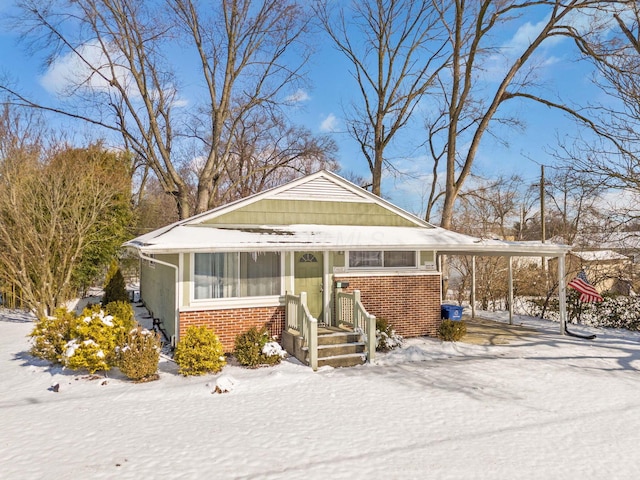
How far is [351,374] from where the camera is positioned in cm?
820

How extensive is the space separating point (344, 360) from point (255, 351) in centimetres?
188

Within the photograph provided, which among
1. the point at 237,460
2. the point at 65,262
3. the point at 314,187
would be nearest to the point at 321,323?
the point at 314,187

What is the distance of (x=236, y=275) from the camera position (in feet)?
31.6

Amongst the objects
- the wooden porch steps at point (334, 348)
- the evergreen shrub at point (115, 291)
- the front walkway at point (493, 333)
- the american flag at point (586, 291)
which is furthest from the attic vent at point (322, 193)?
the evergreen shrub at point (115, 291)

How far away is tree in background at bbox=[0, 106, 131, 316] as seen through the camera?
1345 centimetres

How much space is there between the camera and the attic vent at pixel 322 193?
37.3ft

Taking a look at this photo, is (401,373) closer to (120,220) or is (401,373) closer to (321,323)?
(321,323)

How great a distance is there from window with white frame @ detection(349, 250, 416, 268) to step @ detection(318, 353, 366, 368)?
2679 millimetres

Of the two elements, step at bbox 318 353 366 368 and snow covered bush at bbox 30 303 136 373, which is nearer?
snow covered bush at bbox 30 303 136 373

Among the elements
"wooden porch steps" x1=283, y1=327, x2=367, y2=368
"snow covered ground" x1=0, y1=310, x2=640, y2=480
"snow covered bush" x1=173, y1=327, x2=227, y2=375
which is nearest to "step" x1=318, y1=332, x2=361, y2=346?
"wooden porch steps" x1=283, y1=327, x2=367, y2=368

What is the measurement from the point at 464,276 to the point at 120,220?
16.1 m

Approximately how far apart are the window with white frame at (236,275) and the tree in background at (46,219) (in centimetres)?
759

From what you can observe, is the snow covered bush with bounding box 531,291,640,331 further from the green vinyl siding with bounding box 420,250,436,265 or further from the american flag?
the green vinyl siding with bounding box 420,250,436,265

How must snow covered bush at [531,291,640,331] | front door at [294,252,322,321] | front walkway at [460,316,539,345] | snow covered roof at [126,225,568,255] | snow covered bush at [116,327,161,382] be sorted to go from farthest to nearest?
snow covered bush at [531,291,640,331] → front walkway at [460,316,539,345] → front door at [294,252,322,321] → snow covered roof at [126,225,568,255] → snow covered bush at [116,327,161,382]
